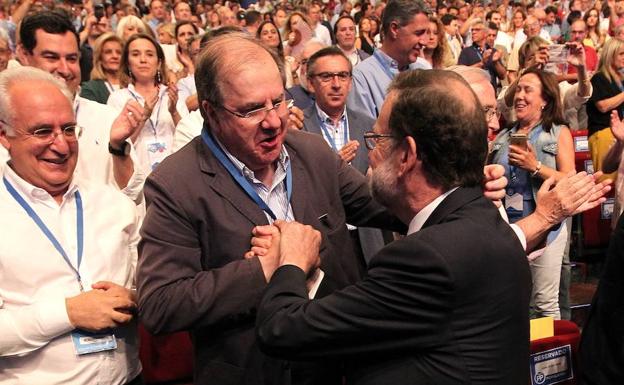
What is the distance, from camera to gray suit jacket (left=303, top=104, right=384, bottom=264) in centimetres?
399

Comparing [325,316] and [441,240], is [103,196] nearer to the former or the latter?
[325,316]

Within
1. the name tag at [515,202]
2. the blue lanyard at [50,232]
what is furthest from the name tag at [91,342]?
the name tag at [515,202]

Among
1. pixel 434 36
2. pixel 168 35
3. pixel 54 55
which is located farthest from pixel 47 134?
pixel 168 35

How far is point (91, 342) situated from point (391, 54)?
3.37 m

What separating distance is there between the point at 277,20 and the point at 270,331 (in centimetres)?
1200

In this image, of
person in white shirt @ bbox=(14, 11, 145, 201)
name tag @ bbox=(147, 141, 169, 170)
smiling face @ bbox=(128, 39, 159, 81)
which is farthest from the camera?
smiling face @ bbox=(128, 39, 159, 81)

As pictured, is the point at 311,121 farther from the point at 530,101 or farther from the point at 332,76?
the point at 530,101

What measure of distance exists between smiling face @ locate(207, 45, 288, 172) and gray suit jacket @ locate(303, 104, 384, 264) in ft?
6.64

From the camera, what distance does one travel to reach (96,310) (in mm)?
2104

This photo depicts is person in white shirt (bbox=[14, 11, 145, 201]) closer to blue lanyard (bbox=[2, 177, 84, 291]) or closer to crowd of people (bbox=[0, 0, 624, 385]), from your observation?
crowd of people (bbox=[0, 0, 624, 385])

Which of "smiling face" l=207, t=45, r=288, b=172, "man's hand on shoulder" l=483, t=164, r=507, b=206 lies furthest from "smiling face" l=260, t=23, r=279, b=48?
"smiling face" l=207, t=45, r=288, b=172

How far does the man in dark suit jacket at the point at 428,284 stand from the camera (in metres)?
1.62

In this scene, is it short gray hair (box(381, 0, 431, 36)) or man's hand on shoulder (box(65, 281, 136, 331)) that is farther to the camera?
short gray hair (box(381, 0, 431, 36))

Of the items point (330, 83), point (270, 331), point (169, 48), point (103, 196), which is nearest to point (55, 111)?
point (103, 196)
